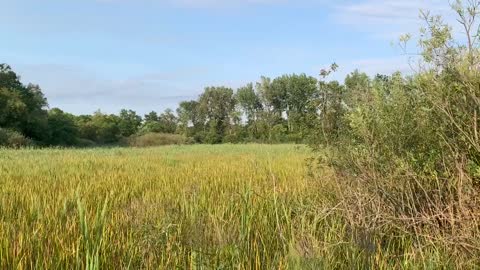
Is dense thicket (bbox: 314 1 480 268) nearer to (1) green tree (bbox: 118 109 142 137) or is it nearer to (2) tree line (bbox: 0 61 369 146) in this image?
(2) tree line (bbox: 0 61 369 146)

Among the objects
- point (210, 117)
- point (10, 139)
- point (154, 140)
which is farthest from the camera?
point (210, 117)

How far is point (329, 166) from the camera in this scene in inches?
219

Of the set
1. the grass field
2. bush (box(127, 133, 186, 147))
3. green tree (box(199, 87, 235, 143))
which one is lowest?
the grass field

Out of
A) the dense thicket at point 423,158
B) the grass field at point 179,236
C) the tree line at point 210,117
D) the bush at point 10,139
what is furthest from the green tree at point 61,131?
the dense thicket at point 423,158

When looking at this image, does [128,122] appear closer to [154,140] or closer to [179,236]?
[154,140]

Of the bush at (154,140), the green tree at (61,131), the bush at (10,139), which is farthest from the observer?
the bush at (154,140)

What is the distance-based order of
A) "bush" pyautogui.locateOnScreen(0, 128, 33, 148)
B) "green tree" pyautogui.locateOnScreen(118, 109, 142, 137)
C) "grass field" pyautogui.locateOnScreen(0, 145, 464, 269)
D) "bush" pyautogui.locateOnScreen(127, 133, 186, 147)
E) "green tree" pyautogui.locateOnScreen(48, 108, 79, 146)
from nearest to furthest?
"grass field" pyautogui.locateOnScreen(0, 145, 464, 269), "bush" pyautogui.locateOnScreen(0, 128, 33, 148), "green tree" pyautogui.locateOnScreen(48, 108, 79, 146), "bush" pyautogui.locateOnScreen(127, 133, 186, 147), "green tree" pyautogui.locateOnScreen(118, 109, 142, 137)

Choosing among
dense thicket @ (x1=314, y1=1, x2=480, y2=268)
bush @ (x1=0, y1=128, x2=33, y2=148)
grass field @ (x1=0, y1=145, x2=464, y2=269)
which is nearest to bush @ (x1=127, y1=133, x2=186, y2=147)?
bush @ (x1=0, y1=128, x2=33, y2=148)

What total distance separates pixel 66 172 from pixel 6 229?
5670 millimetres

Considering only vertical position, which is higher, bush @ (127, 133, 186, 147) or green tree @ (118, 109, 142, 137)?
green tree @ (118, 109, 142, 137)

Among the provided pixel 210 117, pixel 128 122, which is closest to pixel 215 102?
pixel 210 117

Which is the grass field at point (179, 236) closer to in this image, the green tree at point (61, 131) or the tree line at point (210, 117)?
the tree line at point (210, 117)

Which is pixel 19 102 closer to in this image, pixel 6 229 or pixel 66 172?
pixel 66 172

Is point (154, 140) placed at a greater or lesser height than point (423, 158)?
greater
